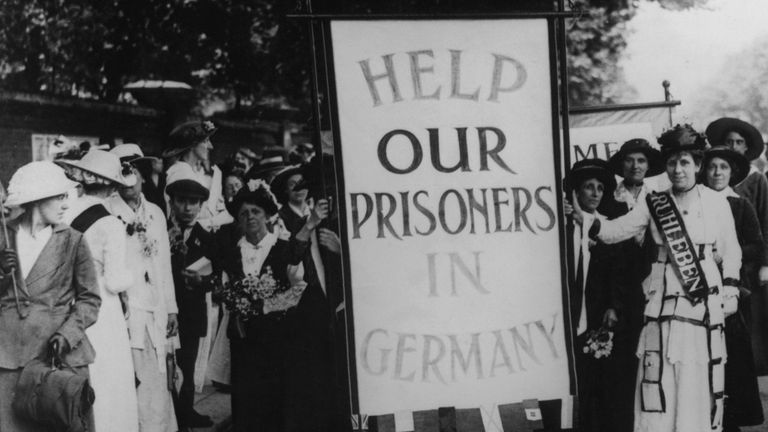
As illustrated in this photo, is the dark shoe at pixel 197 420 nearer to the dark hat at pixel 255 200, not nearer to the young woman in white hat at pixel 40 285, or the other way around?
the dark hat at pixel 255 200

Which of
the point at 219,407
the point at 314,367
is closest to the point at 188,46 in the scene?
the point at 219,407

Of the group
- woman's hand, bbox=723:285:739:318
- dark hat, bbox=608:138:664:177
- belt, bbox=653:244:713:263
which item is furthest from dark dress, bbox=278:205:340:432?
woman's hand, bbox=723:285:739:318

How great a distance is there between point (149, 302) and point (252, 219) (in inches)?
38.2

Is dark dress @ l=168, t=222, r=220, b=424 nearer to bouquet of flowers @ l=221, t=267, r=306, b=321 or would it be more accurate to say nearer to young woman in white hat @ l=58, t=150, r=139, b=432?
bouquet of flowers @ l=221, t=267, r=306, b=321

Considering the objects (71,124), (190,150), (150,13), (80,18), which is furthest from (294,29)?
(190,150)

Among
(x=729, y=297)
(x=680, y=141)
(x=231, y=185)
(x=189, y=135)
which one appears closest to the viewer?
(x=680, y=141)

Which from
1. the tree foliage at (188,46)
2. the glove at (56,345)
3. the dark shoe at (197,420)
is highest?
the tree foliage at (188,46)

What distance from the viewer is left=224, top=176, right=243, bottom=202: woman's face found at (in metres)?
9.00

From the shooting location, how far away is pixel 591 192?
666cm

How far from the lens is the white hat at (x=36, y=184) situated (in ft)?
15.8

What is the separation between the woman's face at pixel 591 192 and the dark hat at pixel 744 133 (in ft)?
4.03

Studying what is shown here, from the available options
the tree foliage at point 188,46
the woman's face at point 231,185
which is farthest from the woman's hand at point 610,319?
the tree foliage at point 188,46

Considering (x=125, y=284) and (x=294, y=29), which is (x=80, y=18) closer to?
(x=294, y=29)

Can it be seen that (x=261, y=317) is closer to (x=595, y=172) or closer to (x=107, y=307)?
(x=107, y=307)
